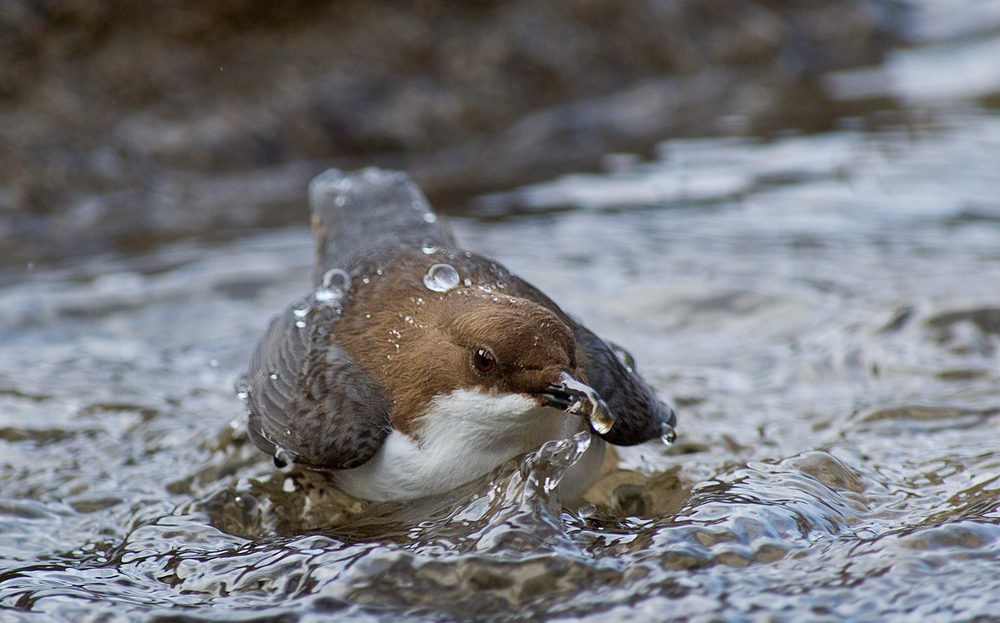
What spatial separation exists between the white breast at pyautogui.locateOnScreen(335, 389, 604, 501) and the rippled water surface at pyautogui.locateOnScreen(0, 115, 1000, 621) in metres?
0.07

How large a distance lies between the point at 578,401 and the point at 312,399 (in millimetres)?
891

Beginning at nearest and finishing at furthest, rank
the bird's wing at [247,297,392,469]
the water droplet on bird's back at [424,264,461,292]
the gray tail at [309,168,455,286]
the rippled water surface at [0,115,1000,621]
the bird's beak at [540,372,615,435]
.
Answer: the rippled water surface at [0,115,1000,621] → the bird's beak at [540,372,615,435] → the bird's wing at [247,297,392,469] → the water droplet on bird's back at [424,264,461,292] → the gray tail at [309,168,455,286]

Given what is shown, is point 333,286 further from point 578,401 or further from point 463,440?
point 578,401

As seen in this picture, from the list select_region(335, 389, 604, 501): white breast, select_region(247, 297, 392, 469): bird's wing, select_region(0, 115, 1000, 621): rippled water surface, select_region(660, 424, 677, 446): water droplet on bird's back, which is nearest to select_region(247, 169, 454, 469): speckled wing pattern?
select_region(247, 297, 392, 469): bird's wing

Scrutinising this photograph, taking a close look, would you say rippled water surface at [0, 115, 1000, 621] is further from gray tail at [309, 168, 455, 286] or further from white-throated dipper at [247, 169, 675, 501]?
gray tail at [309, 168, 455, 286]

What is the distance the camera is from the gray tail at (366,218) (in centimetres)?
409

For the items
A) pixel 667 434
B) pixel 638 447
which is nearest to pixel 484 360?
pixel 667 434

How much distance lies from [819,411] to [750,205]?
111 inches

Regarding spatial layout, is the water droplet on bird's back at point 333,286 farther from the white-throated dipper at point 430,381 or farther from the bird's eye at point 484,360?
the bird's eye at point 484,360

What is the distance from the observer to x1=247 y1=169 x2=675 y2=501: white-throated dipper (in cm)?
307

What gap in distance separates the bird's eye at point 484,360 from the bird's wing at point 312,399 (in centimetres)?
36

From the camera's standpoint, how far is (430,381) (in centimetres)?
324

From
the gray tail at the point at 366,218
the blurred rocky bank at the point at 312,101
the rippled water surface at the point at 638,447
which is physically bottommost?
the rippled water surface at the point at 638,447

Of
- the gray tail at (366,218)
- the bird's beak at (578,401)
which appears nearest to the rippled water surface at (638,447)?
the bird's beak at (578,401)
